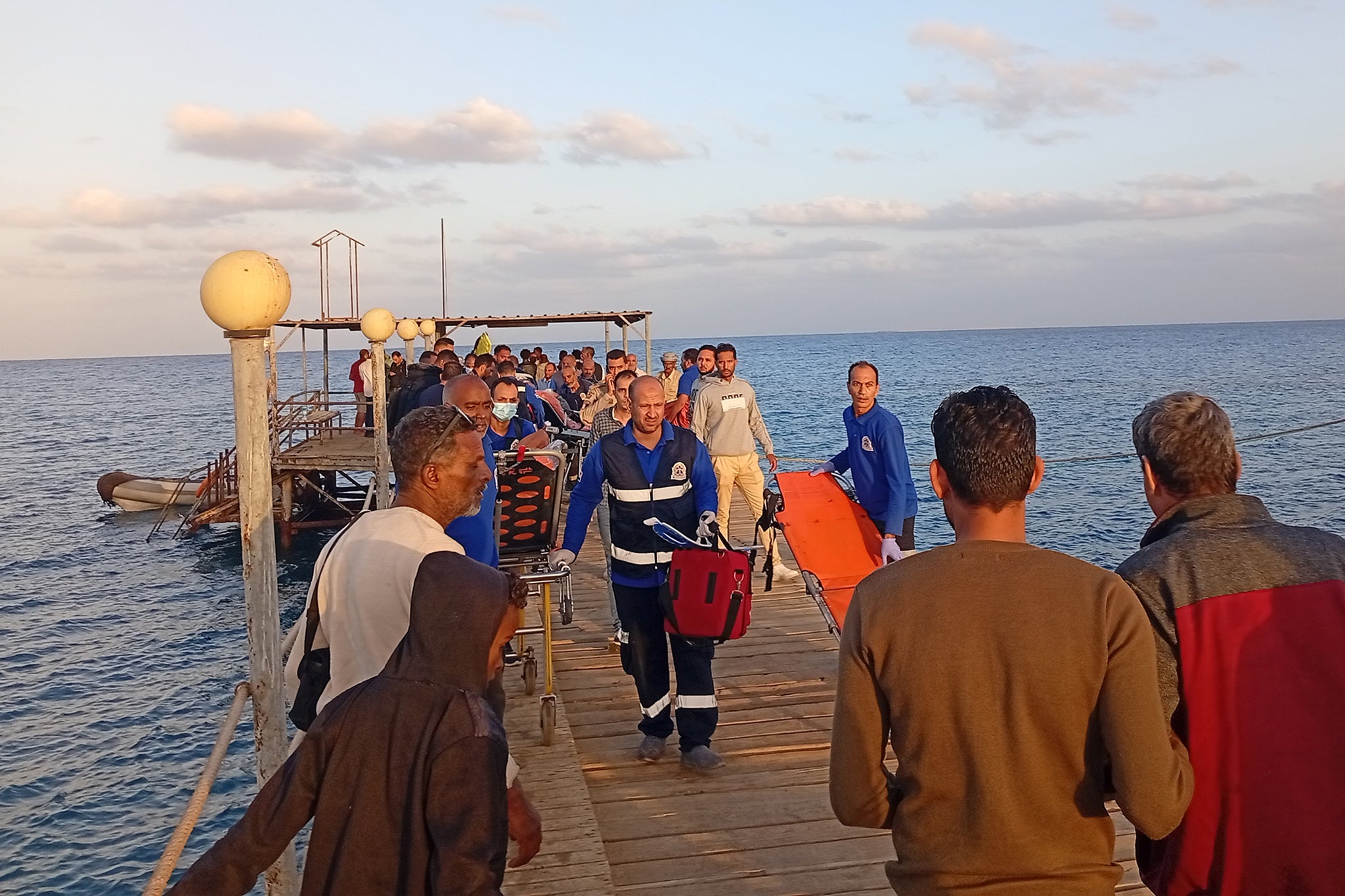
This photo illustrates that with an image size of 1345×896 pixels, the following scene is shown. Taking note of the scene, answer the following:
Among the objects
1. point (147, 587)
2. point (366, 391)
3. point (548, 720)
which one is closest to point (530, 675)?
point (548, 720)

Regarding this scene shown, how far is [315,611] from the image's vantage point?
255 cm

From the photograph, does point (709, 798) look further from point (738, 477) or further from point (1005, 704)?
point (738, 477)

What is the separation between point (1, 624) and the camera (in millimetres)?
17625

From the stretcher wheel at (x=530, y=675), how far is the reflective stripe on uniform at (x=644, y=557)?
3.80 feet

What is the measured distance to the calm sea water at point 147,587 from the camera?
10.5m

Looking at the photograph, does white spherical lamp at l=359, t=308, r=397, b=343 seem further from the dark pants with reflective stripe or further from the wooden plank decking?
the wooden plank decking

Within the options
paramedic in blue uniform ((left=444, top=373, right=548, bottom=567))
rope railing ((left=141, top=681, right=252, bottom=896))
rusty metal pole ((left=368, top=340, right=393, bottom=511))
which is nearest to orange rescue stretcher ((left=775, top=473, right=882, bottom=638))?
paramedic in blue uniform ((left=444, top=373, right=548, bottom=567))

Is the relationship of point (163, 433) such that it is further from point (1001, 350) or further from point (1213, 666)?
point (1001, 350)

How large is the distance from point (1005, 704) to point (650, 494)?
3.09 m

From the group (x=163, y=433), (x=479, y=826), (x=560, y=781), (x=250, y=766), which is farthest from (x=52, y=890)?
(x=163, y=433)

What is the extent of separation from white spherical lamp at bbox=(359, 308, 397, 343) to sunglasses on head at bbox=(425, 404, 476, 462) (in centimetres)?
716

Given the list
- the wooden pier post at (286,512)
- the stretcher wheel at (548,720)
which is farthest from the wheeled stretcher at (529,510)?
the wooden pier post at (286,512)

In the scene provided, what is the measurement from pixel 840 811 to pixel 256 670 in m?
1.79

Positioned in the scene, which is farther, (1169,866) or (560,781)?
(560,781)
